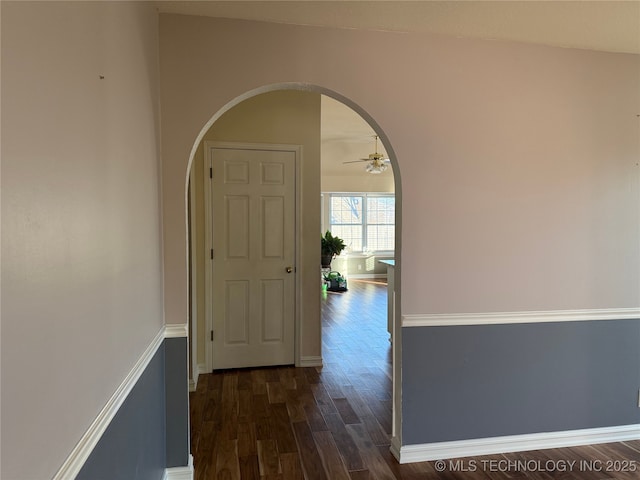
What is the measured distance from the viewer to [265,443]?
97.7 inches

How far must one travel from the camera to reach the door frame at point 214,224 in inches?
139

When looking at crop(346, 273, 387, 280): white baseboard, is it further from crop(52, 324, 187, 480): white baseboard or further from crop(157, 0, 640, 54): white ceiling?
crop(52, 324, 187, 480): white baseboard

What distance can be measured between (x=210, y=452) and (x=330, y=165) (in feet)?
24.5

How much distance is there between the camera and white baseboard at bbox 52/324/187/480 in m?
0.92

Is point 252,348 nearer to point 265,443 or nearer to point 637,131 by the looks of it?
point 265,443

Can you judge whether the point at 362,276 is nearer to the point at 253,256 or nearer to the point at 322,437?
the point at 253,256

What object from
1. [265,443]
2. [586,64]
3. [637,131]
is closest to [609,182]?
[637,131]

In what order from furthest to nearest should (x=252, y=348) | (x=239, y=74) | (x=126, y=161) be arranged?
(x=252, y=348), (x=239, y=74), (x=126, y=161)

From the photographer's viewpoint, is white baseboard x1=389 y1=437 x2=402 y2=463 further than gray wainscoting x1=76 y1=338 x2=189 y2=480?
Yes

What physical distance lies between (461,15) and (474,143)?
67cm

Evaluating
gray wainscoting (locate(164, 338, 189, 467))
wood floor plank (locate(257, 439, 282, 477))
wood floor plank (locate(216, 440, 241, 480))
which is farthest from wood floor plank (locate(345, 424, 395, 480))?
gray wainscoting (locate(164, 338, 189, 467))

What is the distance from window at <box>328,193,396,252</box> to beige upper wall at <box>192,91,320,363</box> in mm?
5811

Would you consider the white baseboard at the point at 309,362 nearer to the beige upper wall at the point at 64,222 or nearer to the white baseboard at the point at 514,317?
the white baseboard at the point at 514,317

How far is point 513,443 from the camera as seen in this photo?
2396mm
